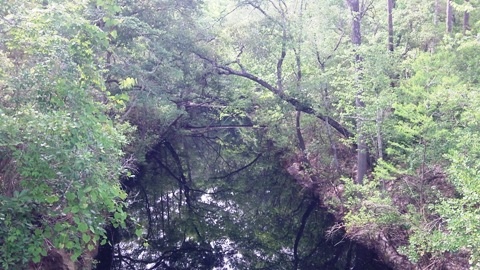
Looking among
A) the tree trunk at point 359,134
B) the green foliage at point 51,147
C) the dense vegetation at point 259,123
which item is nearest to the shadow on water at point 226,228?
the dense vegetation at point 259,123

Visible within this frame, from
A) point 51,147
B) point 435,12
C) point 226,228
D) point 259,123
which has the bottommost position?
point 226,228

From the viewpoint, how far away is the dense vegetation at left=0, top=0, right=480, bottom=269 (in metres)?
5.32

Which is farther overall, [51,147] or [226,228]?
[226,228]

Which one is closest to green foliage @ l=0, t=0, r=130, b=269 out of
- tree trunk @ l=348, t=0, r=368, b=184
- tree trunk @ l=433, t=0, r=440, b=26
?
tree trunk @ l=348, t=0, r=368, b=184

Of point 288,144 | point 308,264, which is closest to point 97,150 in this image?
point 308,264

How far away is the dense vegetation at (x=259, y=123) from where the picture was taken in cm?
532

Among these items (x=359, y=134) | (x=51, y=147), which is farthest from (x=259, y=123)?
(x=51, y=147)

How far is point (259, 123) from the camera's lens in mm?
18406

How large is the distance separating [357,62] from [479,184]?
6651 millimetres

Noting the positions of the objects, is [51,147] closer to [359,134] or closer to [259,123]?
[359,134]

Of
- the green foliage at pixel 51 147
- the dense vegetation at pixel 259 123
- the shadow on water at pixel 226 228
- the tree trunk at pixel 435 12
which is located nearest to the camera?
the green foliage at pixel 51 147

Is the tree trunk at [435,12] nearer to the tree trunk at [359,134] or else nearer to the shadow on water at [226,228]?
the tree trunk at [359,134]

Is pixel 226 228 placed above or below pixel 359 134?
below

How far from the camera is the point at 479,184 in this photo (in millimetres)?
5750
